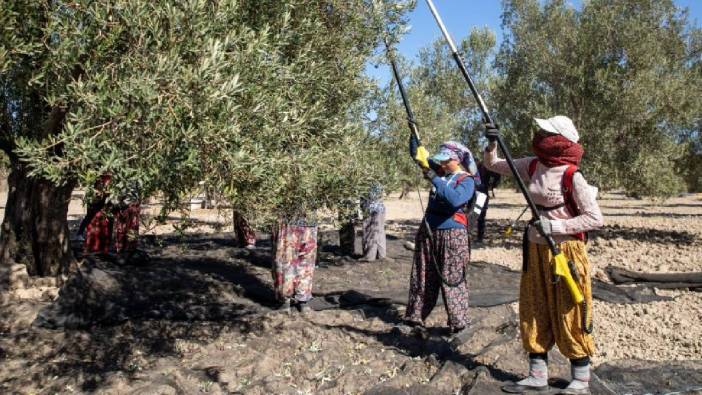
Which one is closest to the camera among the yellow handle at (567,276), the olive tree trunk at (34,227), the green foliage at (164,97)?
the green foliage at (164,97)

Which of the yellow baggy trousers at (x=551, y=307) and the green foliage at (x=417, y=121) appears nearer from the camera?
the yellow baggy trousers at (x=551, y=307)

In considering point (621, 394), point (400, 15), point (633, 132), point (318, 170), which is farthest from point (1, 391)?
point (633, 132)

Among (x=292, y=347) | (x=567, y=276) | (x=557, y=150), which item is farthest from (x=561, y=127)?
(x=292, y=347)

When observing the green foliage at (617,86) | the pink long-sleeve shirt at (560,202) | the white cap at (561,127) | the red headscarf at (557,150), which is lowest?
the pink long-sleeve shirt at (560,202)

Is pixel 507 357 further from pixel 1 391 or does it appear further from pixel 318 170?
pixel 1 391

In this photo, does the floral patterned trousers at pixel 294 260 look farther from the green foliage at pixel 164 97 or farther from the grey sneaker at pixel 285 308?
the green foliage at pixel 164 97

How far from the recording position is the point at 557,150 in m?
4.54

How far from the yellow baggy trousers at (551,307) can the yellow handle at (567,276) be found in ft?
0.32

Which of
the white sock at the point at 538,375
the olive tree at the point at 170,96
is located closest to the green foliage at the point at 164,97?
the olive tree at the point at 170,96

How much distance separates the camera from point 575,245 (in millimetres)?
4539

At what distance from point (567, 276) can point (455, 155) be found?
1.98m

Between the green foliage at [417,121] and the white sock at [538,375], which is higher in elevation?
the green foliage at [417,121]

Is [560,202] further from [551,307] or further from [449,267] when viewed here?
[449,267]

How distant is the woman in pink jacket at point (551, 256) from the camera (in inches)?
174
